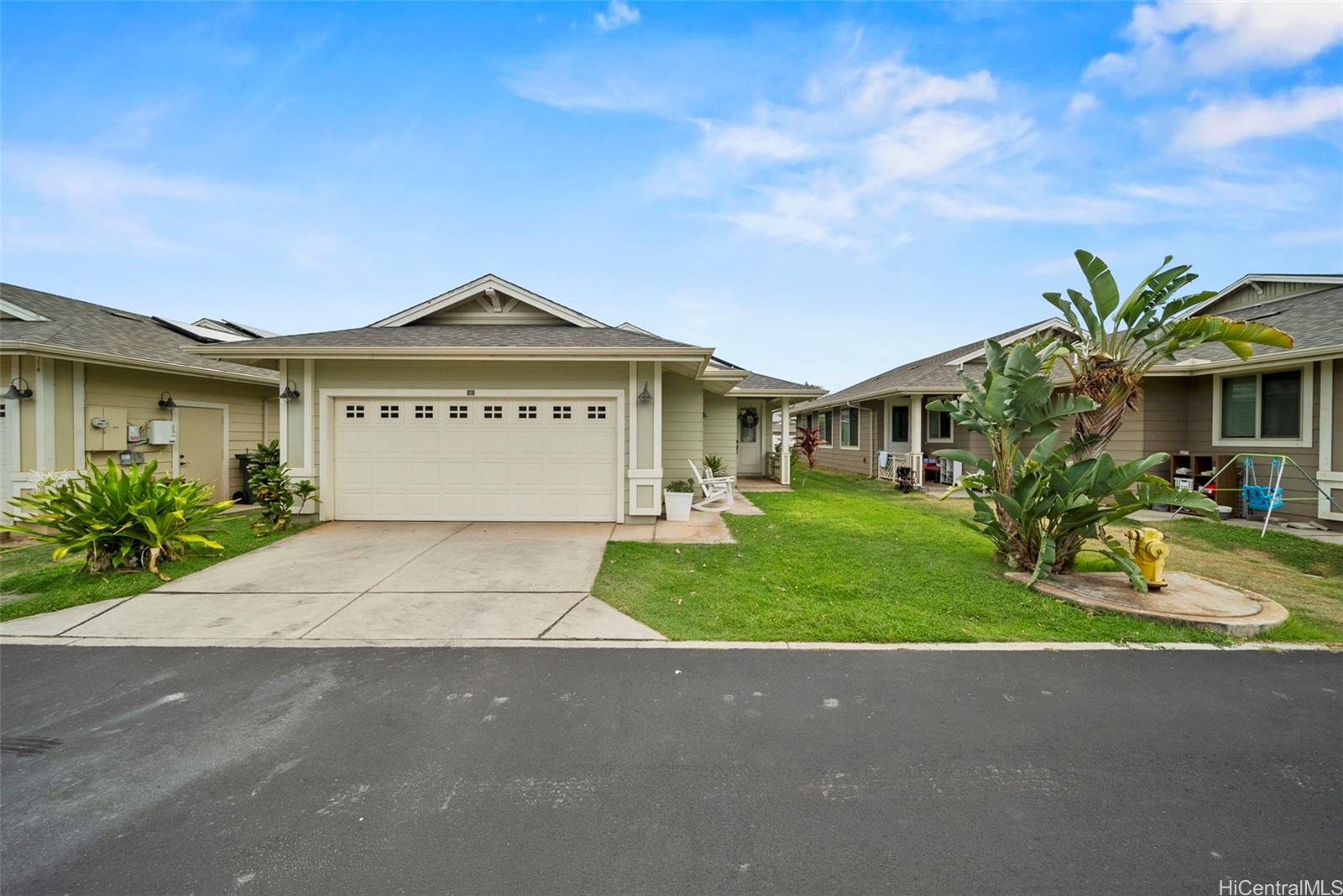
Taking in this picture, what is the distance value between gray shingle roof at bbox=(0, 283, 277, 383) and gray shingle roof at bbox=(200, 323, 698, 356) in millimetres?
1538

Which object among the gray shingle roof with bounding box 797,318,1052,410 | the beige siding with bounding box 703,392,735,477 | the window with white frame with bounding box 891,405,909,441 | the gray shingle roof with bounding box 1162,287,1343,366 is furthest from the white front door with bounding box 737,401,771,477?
the gray shingle roof with bounding box 1162,287,1343,366

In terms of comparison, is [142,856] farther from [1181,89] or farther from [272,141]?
[1181,89]

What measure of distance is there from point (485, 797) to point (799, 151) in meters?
15.2

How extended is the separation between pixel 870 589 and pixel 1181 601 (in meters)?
2.65

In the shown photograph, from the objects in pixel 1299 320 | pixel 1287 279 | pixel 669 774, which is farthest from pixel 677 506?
pixel 1287 279

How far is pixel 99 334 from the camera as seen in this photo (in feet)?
32.6

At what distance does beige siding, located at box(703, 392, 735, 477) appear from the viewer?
14.7 metres

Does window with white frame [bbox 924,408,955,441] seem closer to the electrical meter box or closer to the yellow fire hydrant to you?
the yellow fire hydrant

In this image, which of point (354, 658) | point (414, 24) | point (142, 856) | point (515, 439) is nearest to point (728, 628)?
point (354, 658)

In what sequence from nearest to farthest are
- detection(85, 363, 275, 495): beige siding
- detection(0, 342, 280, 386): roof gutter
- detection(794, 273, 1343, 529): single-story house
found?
detection(0, 342, 280, 386): roof gutter → detection(794, 273, 1343, 529): single-story house → detection(85, 363, 275, 495): beige siding

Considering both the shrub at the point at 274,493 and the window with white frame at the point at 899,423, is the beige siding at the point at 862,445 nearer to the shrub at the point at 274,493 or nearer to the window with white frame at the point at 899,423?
the window with white frame at the point at 899,423

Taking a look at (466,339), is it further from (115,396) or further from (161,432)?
(115,396)

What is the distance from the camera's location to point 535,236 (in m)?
17.5

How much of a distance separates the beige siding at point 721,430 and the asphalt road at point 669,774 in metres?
10.9
